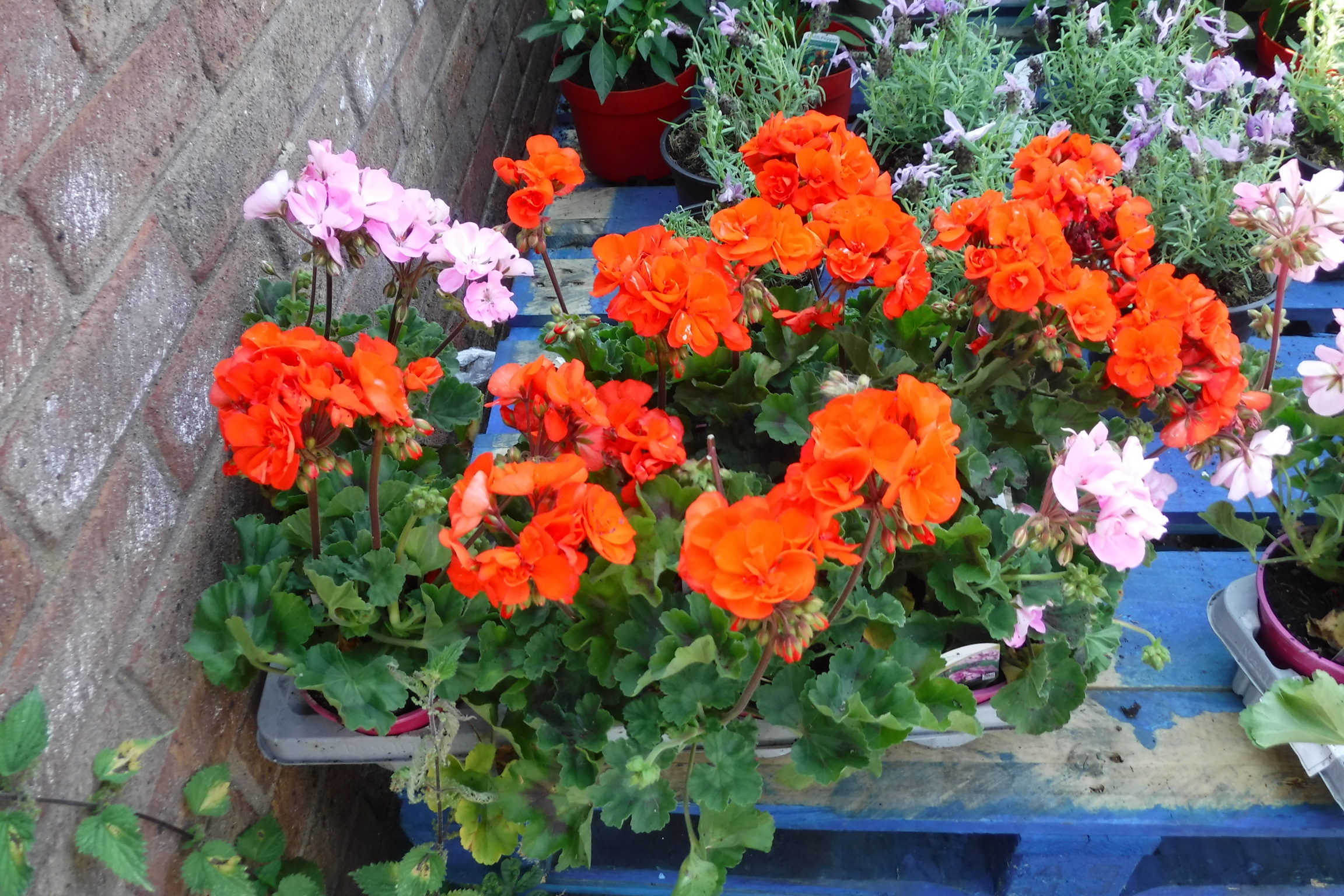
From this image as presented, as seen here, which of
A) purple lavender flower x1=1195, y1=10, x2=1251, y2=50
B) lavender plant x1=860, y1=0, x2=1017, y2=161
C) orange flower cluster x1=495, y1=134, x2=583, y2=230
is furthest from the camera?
lavender plant x1=860, y1=0, x2=1017, y2=161

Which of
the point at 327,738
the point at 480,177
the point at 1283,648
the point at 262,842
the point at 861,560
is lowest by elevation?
the point at 262,842

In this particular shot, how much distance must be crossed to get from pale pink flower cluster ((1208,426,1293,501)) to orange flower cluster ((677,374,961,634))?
0.48 meters

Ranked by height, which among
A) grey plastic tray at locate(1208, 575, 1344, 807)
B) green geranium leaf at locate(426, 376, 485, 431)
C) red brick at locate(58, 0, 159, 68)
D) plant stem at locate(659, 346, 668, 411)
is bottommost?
grey plastic tray at locate(1208, 575, 1344, 807)

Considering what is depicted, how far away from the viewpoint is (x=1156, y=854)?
1405mm

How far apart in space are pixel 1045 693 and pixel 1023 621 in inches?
3.2

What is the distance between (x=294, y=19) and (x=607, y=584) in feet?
2.99

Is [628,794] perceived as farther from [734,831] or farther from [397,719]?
[397,719]

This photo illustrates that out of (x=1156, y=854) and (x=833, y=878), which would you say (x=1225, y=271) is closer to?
(x=1156, y=854)

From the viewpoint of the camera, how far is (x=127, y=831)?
77 cm

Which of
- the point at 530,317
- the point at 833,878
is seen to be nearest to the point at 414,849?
the point at 833,878

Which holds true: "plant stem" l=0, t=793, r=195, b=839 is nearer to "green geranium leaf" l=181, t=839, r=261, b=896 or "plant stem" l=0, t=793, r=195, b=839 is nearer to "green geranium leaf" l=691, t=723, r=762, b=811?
"green geranium leaf" l=181, t=839, r=261, b=896

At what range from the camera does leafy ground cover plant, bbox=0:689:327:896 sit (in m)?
0.70

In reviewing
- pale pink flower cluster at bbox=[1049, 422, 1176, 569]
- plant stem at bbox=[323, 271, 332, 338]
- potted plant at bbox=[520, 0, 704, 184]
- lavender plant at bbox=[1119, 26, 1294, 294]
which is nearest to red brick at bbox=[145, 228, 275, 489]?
plant stem at bbox=[323, 271, 332, 338]

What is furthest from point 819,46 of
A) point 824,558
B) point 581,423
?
point 824,558
